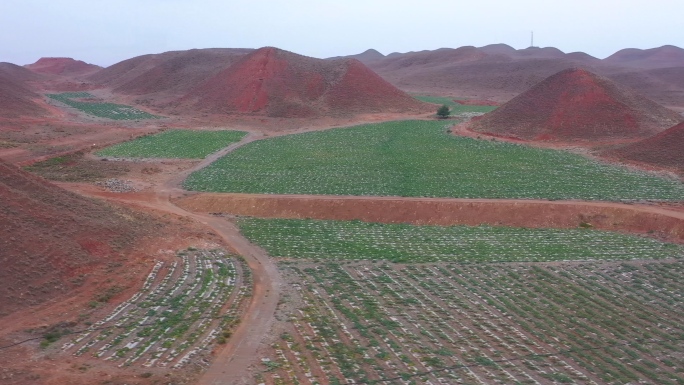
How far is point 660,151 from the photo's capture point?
4706cm

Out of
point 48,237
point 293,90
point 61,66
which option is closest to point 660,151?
point 48,237

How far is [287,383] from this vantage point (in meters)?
14.5

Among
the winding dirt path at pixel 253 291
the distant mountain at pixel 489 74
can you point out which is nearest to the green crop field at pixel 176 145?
the winding dirt path at pixel 253 291

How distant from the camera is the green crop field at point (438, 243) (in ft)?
83.8

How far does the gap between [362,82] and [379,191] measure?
50446 millimetres

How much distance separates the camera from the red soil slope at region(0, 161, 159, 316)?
63.5 feet

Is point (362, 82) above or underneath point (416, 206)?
above

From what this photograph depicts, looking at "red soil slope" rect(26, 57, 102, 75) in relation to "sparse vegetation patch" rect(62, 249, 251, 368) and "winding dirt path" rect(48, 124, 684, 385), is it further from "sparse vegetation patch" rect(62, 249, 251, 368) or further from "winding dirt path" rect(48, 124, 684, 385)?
"sparse vegetation patch" rect(62, 249, 251, 368)

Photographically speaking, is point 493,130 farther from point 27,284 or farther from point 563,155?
point 27,284

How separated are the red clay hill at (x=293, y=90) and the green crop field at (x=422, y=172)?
20398 mm

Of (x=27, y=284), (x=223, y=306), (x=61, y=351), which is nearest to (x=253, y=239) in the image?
(x=223, y=306)

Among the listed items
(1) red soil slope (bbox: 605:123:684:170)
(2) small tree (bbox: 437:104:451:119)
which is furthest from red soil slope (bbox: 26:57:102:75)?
(1) red soil slope (bbox: 605:123:684:170)

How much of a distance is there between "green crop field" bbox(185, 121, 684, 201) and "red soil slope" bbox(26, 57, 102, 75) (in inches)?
4568

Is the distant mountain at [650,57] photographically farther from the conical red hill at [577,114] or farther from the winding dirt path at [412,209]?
the winding dirt path at [412,209]
